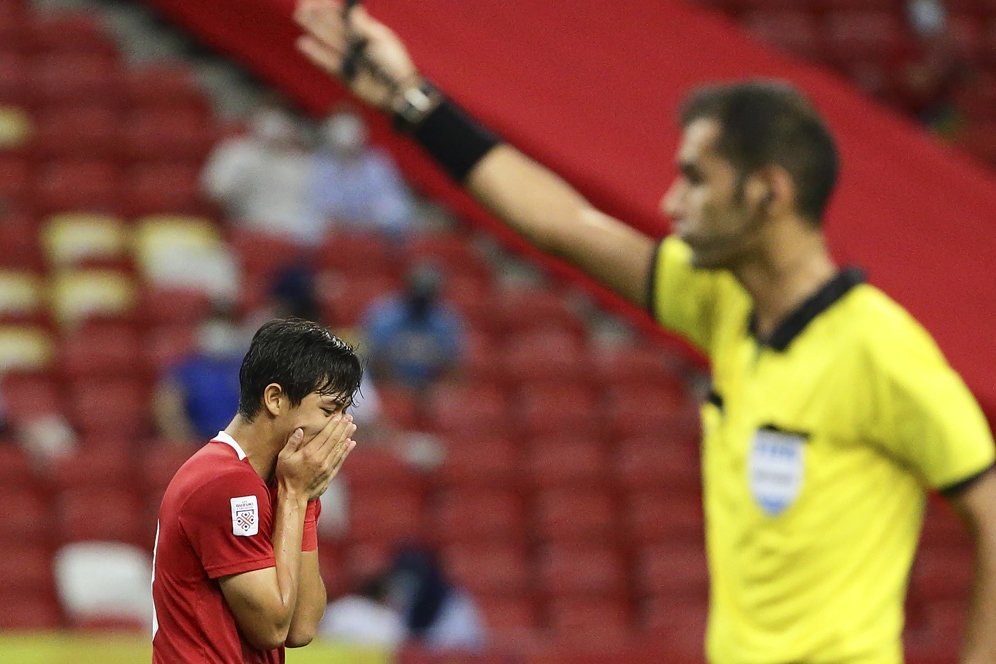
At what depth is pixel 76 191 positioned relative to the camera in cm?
789

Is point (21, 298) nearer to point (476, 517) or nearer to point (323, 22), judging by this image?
point (476, 517)

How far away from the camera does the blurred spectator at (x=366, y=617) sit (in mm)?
5645

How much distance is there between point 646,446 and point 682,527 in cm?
47

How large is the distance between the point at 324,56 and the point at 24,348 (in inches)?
196

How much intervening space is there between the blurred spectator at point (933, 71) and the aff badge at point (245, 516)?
8467mm

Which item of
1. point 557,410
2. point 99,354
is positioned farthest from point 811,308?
point 99,354

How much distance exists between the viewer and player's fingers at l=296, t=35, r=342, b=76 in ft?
8.00

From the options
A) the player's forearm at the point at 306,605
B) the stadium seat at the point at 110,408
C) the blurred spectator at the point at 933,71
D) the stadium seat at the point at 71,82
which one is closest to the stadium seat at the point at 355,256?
the stadium seat at the point at 110,408

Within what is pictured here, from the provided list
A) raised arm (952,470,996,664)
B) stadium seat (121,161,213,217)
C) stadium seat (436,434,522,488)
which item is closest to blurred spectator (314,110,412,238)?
stadium seat (121,161,213,217)

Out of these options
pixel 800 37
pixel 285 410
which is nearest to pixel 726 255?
pixel 285 410

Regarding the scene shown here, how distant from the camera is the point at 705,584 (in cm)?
680

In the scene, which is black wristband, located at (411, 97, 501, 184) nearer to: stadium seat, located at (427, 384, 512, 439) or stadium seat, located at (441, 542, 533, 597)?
stadium seat, located at (441, 542, 533, 597)

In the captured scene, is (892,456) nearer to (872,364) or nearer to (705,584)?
(872,364)

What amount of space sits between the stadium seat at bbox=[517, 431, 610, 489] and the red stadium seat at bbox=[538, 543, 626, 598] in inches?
14.0
